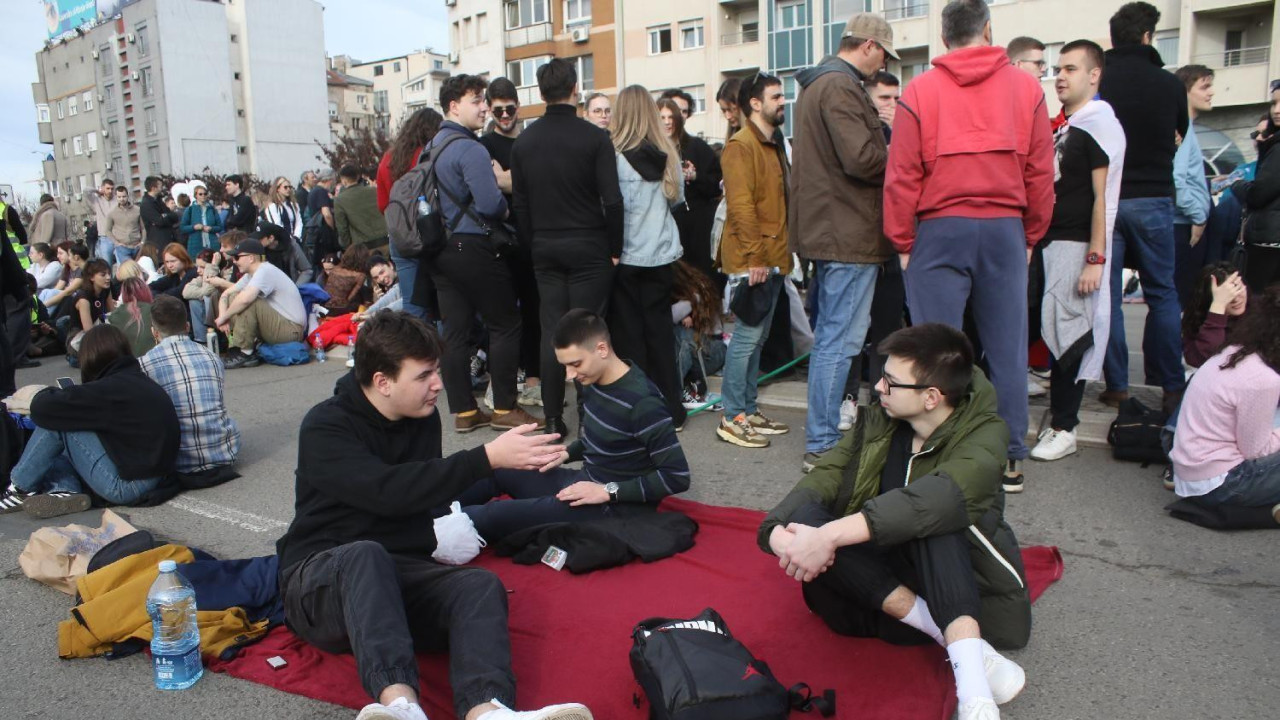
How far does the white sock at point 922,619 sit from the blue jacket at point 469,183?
12.8 ft

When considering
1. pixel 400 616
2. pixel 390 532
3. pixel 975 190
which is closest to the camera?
pixel 400 616

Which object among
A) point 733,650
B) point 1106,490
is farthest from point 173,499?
point 1106,490

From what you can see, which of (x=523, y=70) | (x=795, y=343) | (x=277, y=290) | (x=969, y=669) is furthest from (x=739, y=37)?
(x=969, y=669)

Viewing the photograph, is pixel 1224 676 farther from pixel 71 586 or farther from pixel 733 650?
pixel 71 586

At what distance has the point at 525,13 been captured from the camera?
4356cm

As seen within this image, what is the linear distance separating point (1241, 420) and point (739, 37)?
3421cm

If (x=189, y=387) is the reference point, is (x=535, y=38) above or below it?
above

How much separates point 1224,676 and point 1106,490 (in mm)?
1855

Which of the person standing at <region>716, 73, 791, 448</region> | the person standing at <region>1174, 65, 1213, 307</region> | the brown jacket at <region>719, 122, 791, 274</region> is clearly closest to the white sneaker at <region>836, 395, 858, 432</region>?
the person standing at <region>716, 73, 791, 448</region>

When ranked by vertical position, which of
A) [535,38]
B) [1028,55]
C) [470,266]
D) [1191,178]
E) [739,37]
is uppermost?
[535,38]

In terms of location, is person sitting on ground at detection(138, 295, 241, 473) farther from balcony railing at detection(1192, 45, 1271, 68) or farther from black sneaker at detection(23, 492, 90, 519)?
balcony railing at detection(1192, 45, 1271, 68)

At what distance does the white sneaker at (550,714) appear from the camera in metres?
2.47

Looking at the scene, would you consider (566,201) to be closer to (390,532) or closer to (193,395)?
(193,395)

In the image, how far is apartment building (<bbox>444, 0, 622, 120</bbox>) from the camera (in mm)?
39656
